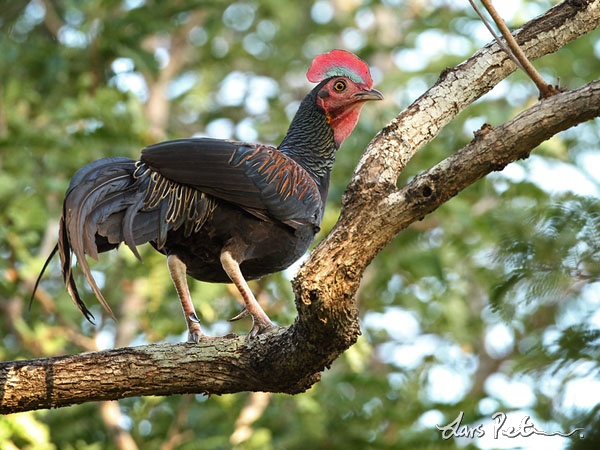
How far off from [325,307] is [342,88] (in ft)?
9.14

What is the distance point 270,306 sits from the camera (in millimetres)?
8828

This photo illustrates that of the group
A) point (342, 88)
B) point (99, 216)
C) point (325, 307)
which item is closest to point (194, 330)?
point (99, 216)

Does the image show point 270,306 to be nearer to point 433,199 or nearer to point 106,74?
point 106,74

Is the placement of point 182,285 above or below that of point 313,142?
below

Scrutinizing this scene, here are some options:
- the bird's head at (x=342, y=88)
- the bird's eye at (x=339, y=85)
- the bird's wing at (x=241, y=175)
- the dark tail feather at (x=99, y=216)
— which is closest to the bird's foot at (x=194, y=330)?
the dark tail feather at (x=99, y=216)

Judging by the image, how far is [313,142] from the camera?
6.68 meters

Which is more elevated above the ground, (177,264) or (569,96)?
(177,264)

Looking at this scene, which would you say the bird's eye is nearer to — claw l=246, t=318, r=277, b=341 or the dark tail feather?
the dark tail feather

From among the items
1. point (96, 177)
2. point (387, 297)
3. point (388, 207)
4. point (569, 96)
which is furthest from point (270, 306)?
point (569, 96)

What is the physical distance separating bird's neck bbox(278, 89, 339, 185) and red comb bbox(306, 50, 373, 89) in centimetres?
15

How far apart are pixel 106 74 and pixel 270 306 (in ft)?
12.9

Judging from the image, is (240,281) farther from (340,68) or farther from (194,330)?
(340,68)

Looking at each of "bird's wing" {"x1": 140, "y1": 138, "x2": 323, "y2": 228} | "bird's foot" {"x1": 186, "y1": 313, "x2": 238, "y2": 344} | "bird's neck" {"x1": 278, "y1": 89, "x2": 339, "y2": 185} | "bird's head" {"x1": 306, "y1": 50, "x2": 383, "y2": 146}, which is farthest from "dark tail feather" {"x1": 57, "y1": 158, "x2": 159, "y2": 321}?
"bird's head" {"x1": 306, "y1": 50, "x2": 383, "y2": 146}

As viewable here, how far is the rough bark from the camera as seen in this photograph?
4.38 meters
